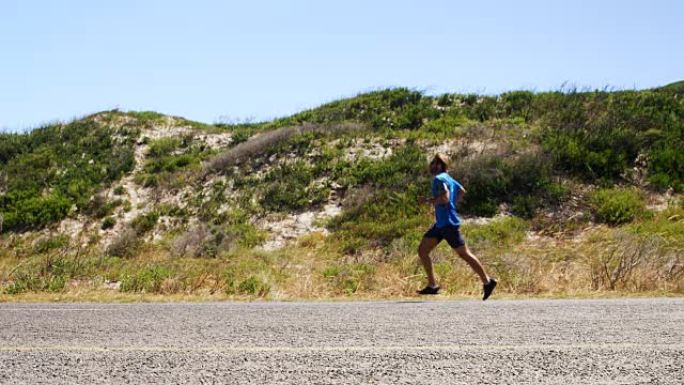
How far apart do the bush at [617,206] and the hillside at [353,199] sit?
51mm

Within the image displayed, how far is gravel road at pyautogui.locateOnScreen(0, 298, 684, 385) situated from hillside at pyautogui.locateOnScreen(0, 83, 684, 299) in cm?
350

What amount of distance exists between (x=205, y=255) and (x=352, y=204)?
562 cm

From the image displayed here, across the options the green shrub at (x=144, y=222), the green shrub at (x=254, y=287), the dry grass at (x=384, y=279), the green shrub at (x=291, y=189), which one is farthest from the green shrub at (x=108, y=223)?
the green shrub at (x=254, y=287)

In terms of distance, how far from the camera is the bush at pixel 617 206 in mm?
18359

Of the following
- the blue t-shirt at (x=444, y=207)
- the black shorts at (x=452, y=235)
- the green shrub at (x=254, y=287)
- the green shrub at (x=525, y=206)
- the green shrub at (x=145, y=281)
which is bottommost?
the green shrub at (x=254, y=287)

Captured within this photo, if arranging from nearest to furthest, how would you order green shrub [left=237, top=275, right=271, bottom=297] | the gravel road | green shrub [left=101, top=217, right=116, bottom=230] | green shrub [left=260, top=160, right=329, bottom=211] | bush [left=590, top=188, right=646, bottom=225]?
the gravel road
green shrub [left=237, top=275, right=271, bottom=297]
bush [left=590, top=188, right=646, bottom=225]
green shrub [left=260, top=160, right=329, bottom=211]
green shrub [left=101, top=217, right=116, bottom=230]

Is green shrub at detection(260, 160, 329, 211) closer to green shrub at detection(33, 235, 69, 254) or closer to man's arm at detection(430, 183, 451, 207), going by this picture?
green shrub at detection(33, 235, 69, 254)

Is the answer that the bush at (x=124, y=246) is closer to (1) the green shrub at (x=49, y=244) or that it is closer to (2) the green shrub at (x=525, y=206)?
(1) the green shrub at (x=49, y=244)

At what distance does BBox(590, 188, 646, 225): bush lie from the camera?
60.2 ft

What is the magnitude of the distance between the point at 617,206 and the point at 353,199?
28.0ft

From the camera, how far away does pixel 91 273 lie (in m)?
12.9

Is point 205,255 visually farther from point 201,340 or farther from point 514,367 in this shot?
point 514,367

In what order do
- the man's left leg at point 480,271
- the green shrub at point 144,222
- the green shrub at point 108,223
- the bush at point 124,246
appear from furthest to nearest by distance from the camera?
the green shrub at point 108,223 → the green shrub at point 144,222 → the bush at point 124,246 → the man's left leg at point 480,271

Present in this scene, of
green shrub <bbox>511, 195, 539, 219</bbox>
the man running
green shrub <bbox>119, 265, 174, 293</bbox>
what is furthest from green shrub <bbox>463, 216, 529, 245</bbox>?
green shrub <bbox>119, 265, 174, 293</bbox>
